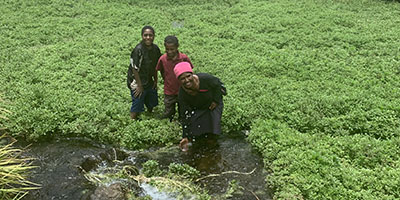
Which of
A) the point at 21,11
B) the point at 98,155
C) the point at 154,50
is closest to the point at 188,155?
the point at 98,155

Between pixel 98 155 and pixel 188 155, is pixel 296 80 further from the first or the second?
pixel 98 155

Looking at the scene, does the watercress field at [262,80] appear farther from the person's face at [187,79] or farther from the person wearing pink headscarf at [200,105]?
the person's face at [187,79]

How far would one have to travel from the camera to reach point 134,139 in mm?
7172

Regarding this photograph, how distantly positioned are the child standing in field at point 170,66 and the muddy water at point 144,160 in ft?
3.30

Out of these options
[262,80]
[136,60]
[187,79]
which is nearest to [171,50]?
[136,60]

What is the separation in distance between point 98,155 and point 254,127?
3099mm

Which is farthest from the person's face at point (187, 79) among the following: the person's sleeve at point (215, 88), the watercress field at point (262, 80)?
the watercress field at point (262, 80)

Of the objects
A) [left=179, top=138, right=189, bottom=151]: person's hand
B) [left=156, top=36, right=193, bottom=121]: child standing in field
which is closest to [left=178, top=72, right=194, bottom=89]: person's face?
[left=156, top=36, right=193, bottom=121]: child standing in field

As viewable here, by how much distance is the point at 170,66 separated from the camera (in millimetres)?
6918

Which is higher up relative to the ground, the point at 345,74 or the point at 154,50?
the point at 154,50

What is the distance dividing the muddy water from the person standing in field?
3.73 ft

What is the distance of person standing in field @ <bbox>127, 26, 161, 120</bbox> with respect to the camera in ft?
22.7

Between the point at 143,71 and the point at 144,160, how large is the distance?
1.75 m

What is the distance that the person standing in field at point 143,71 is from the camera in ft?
22.7
